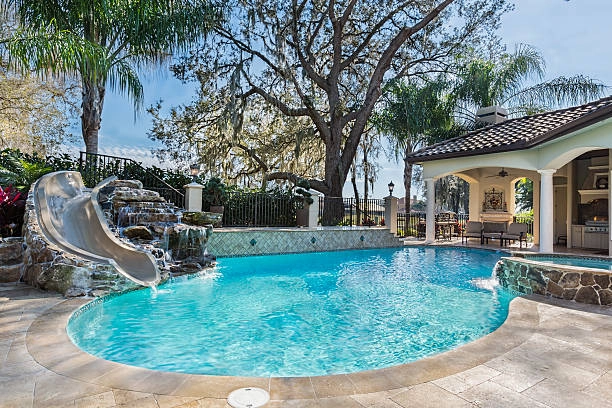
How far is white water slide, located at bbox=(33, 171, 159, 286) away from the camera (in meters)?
5.80

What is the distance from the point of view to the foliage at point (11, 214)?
6074mm

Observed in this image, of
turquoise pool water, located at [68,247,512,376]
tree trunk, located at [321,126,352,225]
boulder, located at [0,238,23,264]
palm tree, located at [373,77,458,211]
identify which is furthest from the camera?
tree trunk, located at [321,126,352,225]

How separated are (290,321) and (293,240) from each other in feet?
22.1

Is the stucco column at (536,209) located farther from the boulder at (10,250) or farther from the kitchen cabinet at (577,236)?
the boulder at (10,250)

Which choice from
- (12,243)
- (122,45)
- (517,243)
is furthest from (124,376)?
(517,243)

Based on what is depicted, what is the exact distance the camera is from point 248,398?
212 centimetres

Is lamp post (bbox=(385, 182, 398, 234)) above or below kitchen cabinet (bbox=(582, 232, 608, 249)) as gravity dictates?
above

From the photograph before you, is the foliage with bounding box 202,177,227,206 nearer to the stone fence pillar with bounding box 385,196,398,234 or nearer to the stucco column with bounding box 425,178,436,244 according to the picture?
the stone fence pillar with bounding box 385,196,398,234

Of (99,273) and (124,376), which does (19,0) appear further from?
(124,376)

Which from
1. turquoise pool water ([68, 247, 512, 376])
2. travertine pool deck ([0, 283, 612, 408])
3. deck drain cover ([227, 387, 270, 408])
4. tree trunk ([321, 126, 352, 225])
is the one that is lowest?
turquoise pool water ([68, 247, 512, 376])

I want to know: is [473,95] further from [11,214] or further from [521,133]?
[11,214]

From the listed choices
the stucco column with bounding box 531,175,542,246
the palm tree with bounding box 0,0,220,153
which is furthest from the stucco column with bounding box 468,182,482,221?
the palm tree with bounding box 0,0,220,153

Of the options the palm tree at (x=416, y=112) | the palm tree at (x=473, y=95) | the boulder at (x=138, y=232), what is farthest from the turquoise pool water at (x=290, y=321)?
the palm tree at (x=473, y=95)

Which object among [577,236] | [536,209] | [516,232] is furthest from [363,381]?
[536,209]
